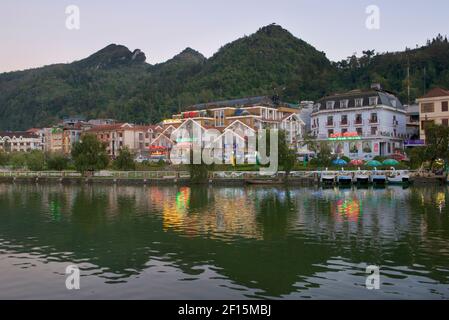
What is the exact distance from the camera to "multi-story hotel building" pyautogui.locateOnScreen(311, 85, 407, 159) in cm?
7906

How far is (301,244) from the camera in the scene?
2272 centimetres

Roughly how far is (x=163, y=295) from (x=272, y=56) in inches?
6070

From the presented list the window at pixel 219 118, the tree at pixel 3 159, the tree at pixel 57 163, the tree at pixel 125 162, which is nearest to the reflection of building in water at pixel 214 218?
the tree at pixel 125 162

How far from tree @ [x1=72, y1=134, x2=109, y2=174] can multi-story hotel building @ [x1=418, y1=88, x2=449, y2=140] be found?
53.2 metres

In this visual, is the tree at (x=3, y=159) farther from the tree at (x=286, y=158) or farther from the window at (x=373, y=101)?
the window at (x=373, y=101)

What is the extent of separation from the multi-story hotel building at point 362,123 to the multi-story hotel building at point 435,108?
19.1 ft

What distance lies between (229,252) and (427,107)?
65.4 metres

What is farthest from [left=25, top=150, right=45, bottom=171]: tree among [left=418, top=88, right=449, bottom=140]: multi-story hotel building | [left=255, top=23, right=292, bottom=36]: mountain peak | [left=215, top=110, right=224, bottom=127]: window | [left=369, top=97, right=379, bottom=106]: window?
[left=255, top=23, right=292, bottom=36]: mountain peak

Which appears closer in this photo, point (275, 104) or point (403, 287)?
point (403, 287)

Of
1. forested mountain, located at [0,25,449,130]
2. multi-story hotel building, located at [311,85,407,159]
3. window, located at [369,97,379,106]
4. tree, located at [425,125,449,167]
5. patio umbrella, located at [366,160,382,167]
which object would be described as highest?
forested mountain, located at [0,25,449,130]

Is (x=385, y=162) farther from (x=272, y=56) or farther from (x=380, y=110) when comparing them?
(x=272, y=56)

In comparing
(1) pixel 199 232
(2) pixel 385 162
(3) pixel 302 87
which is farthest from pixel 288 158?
(3) pixel 302 87

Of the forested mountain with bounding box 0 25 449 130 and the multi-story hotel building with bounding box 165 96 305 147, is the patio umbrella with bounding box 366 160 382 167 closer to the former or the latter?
the multi-story hotel building with bounding box 165 96 305 147

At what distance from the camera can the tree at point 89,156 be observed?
3214 inches
